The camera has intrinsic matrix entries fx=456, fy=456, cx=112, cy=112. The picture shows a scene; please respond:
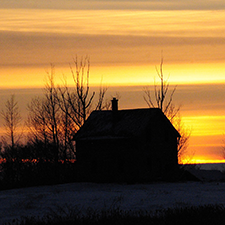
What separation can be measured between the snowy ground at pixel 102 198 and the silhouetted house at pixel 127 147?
3.64 meters

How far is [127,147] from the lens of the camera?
42.3 metres

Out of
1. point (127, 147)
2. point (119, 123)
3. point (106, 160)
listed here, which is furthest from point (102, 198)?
point (119, 123)

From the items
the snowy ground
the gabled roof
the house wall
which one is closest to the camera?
the snowy ground

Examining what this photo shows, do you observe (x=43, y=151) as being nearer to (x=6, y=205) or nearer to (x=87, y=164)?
(x=87, y=164)

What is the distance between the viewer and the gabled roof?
42.7 m

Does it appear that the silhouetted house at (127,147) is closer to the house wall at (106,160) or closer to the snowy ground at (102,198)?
the house wall at (106,160)

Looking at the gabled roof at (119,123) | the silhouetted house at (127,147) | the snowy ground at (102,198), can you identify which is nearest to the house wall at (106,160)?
the silhouetted house at (127,147)

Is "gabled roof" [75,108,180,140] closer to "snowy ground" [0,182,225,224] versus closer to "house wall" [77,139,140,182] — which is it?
"house wall" [77,139,140,182]

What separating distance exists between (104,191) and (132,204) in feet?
26.8

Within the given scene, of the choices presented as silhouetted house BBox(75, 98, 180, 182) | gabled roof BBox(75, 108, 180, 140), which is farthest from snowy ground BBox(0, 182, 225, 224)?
gabled roof BBox(75, 108, 180, 140)

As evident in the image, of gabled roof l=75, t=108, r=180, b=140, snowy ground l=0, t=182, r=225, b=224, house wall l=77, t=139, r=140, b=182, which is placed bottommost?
snowy ground l=0, t=182, r=225, b=224

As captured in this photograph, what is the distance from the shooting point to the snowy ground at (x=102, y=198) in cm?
2656

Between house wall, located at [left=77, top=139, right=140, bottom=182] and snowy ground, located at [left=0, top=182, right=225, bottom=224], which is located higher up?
house wall, located at [left=77, top=139, right=140, bottom=182]

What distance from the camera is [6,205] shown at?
28.5 m
